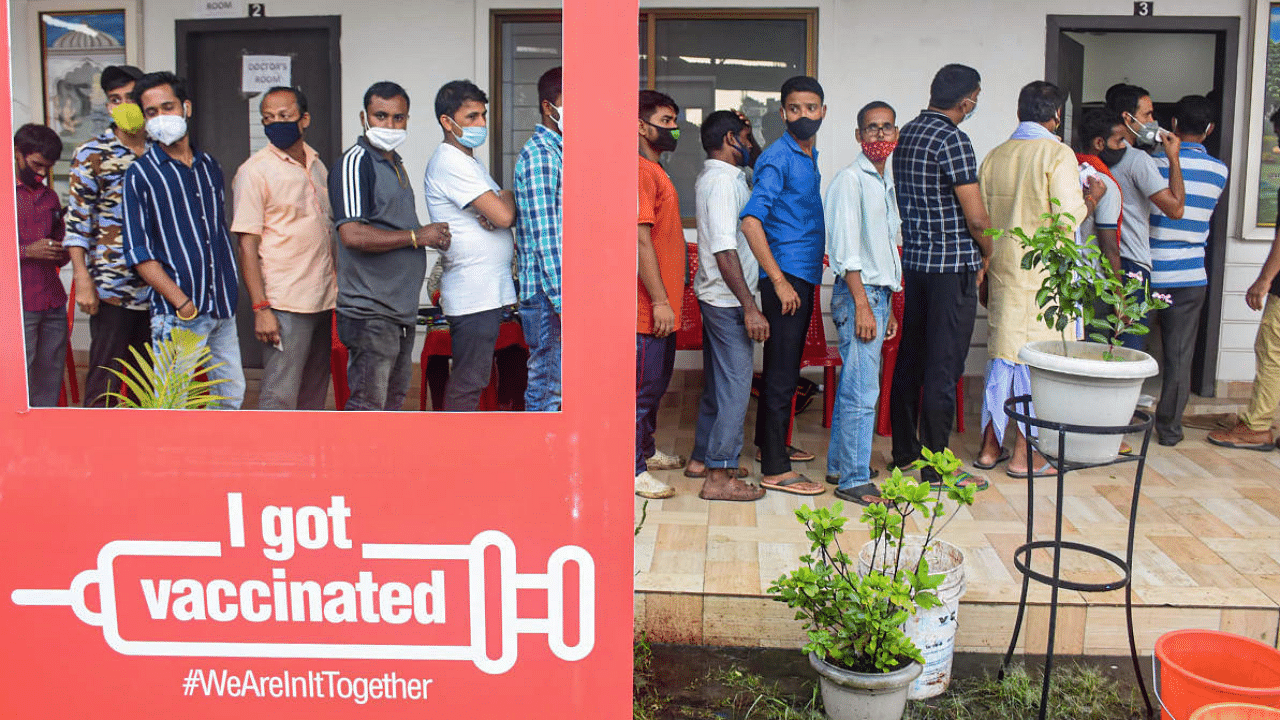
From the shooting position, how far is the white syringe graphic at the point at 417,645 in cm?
213

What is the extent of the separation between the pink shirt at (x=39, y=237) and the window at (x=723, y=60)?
14.0ft

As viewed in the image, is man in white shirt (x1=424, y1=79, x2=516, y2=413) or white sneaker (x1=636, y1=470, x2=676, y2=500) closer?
man in white shirt (x1=424, y1=79, x2=516, y2=413)

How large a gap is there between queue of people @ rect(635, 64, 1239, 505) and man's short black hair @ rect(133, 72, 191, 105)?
82.1 inches

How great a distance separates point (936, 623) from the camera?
3029 millimetres

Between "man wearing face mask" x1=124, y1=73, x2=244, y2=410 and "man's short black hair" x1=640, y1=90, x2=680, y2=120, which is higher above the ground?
"man's short black hair" x1=640, y1=90, x2=680, y2=120

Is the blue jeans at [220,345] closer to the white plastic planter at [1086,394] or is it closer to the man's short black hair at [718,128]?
the white plastic planter at [1086,394]

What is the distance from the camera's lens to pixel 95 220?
227 centimetres

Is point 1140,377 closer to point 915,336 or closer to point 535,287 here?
point 535,287

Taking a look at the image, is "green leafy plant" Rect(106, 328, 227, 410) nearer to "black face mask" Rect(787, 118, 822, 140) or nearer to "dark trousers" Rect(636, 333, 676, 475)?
"dark trousers" Rect(636, 333, 676, 475)

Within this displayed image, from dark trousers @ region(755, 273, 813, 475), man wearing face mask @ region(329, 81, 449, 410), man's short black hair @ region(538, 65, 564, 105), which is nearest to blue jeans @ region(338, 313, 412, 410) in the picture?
man wearing face mask @ region(329, 81, 449, 410)

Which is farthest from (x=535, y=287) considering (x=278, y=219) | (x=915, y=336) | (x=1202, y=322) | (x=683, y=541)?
(x=1202, y=322)

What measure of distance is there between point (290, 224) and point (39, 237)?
485 mm

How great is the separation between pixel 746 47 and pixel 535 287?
385cm

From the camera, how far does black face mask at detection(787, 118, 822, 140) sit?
423 centimetres
